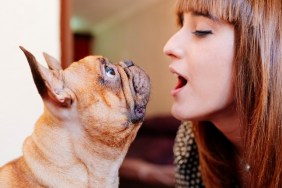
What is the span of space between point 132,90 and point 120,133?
0.10 m

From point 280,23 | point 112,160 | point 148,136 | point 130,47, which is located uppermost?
point 280,23

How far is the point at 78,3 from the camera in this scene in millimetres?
4480

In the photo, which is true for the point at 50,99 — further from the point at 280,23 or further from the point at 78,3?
the point at 78,3

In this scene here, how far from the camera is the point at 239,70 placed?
0.99m

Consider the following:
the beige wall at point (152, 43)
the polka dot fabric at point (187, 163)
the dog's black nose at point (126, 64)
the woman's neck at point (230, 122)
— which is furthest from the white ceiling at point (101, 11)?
the dog's black nose at point (126, 64)

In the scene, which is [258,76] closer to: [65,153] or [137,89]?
[137,89]

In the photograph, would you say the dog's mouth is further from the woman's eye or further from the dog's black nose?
the woman's eye

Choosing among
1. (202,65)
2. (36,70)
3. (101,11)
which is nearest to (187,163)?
(202,65)

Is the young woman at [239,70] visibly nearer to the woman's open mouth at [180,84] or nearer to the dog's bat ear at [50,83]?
the woman's open mouth at [180,84]

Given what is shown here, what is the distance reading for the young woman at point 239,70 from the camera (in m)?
0.97

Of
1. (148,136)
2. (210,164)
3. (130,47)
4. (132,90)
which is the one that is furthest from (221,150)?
(130,47)

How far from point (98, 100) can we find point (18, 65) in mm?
231

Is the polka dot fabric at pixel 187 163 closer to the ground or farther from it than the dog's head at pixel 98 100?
closer to the ground

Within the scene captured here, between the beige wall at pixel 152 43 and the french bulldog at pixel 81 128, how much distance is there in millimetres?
2687
